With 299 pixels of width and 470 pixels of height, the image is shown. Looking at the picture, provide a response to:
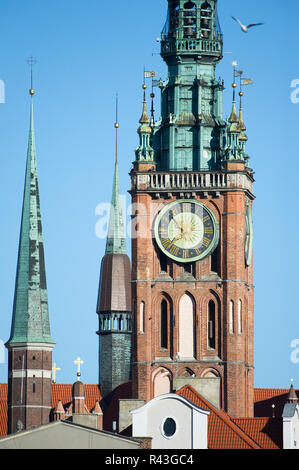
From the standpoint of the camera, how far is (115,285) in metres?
150

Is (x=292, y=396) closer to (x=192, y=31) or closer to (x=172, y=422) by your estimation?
(x=172, y=422)

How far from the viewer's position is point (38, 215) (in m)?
136

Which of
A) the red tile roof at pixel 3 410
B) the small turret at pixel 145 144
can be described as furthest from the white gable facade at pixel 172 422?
the red tile roof at pixel 3 410

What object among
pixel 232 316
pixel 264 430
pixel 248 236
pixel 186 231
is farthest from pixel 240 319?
pixel 264 430

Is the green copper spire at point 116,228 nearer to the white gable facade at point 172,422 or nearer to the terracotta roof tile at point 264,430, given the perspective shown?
the terracotta roof tile at point 264,430

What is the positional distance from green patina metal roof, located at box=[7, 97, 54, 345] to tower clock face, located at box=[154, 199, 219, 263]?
14.2 m

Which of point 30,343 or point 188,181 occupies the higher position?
point 188,181

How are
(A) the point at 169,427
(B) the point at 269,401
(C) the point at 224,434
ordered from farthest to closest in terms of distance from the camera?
(B) the point at 269,401 < (C) the point at 224,434 < (A) the point at 169,427

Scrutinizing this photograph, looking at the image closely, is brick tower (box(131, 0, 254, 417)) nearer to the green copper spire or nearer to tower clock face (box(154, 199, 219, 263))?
tower clock face (box(154, 199, 219, 263))

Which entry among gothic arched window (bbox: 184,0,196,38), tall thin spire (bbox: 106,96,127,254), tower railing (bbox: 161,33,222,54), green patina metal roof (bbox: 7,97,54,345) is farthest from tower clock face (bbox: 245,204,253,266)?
tall thin spire (bbox: 106,96,127,254)

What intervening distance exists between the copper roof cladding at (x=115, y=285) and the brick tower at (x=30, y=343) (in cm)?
1433

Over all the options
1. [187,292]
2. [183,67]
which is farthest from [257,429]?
[183,67]

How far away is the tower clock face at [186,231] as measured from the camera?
121562 millimetres

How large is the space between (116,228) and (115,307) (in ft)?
19.5
